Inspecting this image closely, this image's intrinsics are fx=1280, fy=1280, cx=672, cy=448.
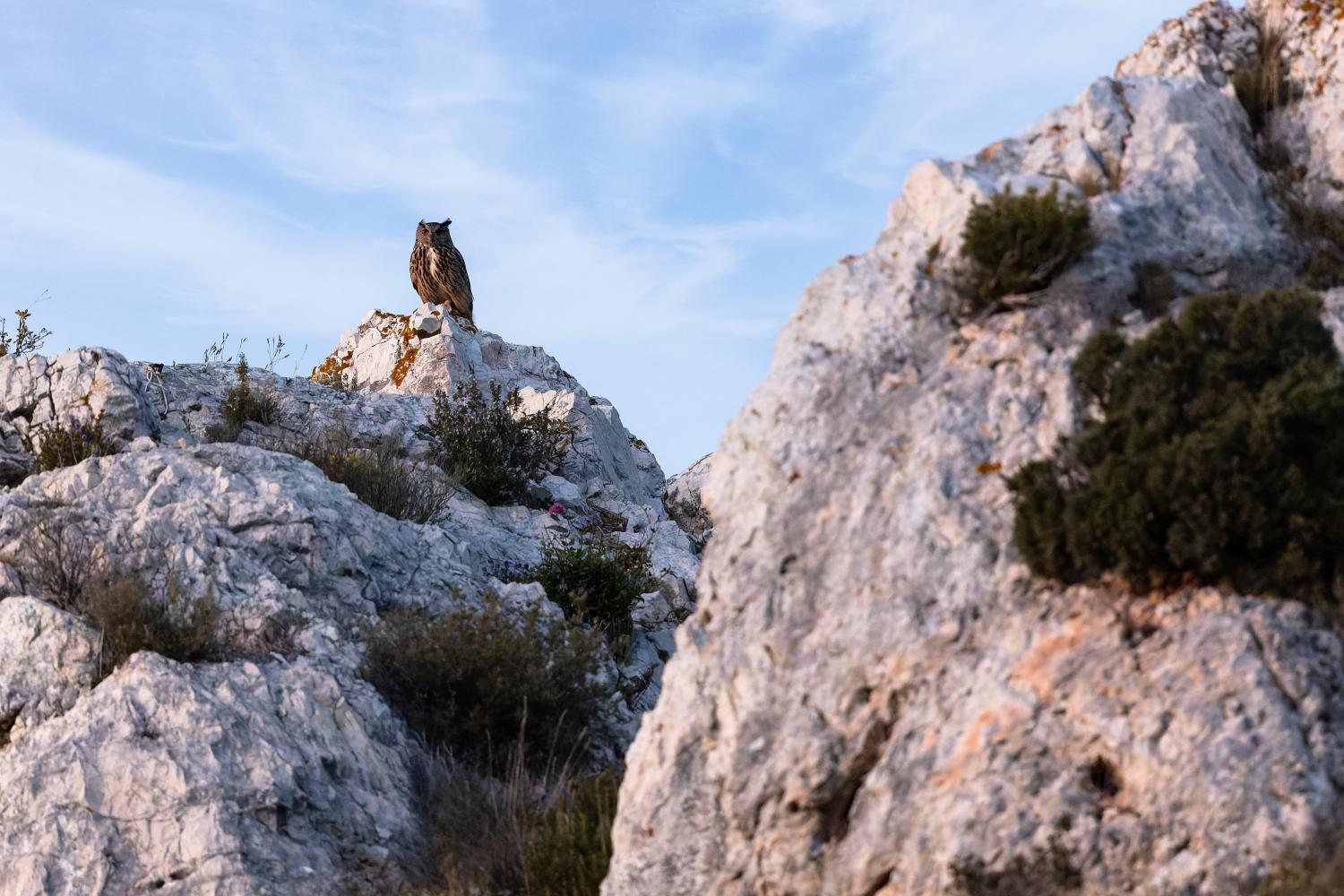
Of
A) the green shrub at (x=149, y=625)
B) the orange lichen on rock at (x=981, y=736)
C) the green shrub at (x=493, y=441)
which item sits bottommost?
the orange lichen on rock at (x=981, y=736)

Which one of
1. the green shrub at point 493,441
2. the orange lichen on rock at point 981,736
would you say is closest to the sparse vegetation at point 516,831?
the orange lichen on rock at point 981,736

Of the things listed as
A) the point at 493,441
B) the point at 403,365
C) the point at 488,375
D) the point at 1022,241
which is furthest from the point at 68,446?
the point at 1022,241

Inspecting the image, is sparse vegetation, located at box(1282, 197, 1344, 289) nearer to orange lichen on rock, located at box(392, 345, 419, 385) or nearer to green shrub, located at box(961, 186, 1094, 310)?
green shrub, located at box(961, 186, 1094, 310)

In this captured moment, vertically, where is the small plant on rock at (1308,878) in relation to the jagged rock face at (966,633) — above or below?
below

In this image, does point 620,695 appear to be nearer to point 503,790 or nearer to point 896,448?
point 503,790

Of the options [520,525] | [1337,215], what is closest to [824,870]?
[1337,215]

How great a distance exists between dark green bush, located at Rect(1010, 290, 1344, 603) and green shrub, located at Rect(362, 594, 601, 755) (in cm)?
518

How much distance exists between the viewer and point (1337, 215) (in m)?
7.10

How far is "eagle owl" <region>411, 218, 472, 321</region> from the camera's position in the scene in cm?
2084

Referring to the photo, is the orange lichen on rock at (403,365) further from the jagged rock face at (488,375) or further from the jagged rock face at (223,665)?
the jagged rock face at (223,665)

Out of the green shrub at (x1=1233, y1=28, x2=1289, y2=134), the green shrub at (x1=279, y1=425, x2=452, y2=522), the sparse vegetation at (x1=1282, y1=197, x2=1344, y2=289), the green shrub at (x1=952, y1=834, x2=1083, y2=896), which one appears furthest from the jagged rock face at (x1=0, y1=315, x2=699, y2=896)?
the green shrub at (x1=1233, y1=28, x2=1289, y2=134)

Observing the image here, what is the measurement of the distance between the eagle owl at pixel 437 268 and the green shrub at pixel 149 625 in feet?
38.6

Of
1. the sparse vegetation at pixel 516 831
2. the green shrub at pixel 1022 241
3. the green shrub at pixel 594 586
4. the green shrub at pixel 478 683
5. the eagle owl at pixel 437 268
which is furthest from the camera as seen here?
the eagle owl at pixel 437 268

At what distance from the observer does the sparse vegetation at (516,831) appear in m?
7.67
